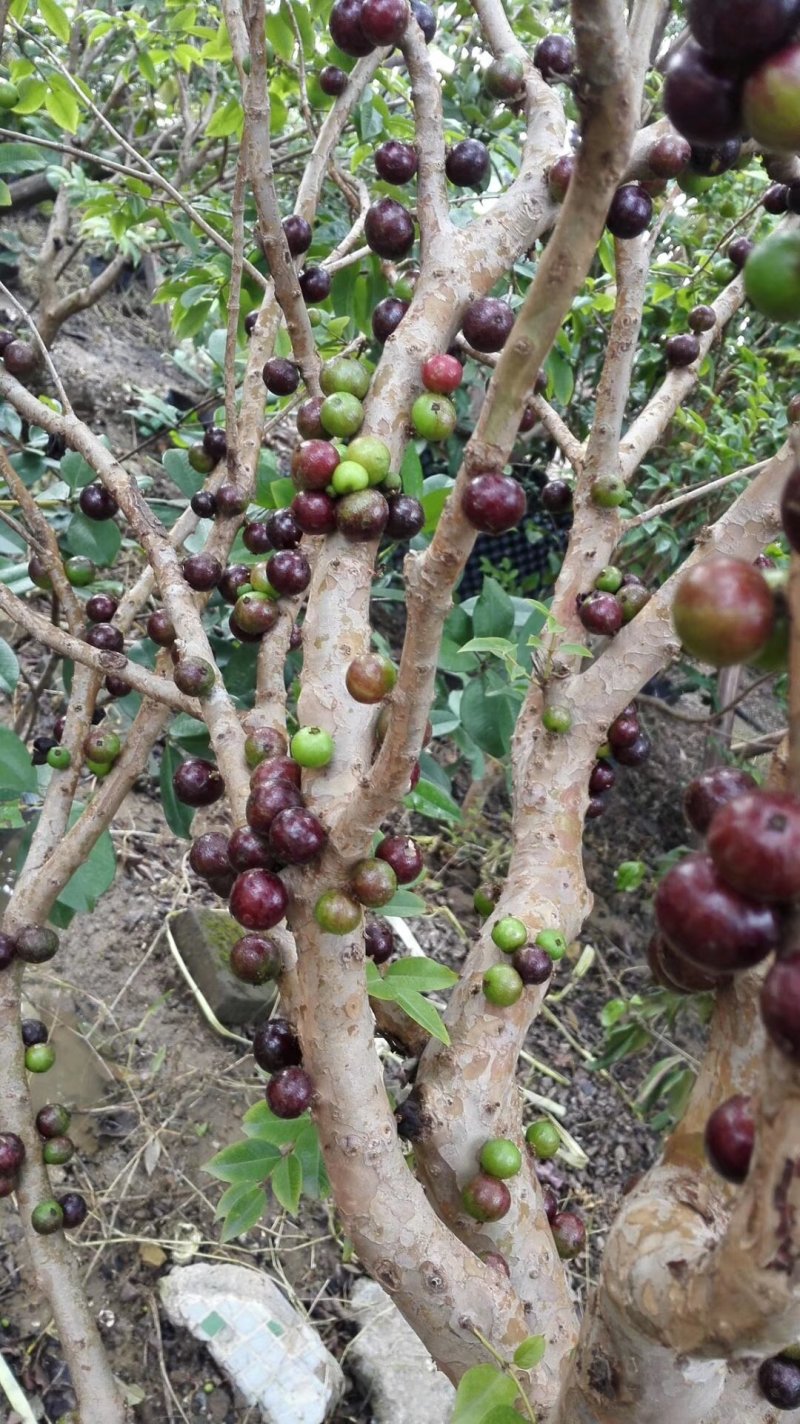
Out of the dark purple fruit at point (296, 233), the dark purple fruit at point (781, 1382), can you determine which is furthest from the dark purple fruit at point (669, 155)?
the dark purple fruit at point (781, 1382)

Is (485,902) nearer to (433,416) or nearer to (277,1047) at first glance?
(277,1047)

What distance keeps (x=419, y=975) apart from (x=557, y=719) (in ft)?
1.66

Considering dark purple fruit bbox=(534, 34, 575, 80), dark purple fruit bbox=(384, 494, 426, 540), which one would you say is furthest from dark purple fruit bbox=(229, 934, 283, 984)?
dark purple fruit bbox=(534, 34, 575, 80)

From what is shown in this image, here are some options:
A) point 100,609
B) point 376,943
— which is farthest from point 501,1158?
point 100,609

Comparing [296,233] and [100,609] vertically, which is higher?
[296,233]

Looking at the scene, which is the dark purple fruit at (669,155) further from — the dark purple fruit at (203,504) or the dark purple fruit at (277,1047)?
the dark purple fruit at (277,1047)

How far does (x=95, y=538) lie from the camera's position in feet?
7.11

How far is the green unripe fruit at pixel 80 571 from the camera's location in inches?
87.8

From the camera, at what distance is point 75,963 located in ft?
9.95

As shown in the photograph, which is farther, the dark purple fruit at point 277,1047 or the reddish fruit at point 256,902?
the dark purple fruit at point 277,1047

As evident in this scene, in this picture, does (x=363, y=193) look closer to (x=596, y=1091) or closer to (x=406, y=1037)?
(x=406, y=1037)

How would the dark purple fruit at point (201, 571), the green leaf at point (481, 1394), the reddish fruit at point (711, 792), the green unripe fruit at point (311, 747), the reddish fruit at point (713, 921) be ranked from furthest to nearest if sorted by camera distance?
the dark purple fruit at point (201, 571), the green unripe fruit at point (311, 747), the green leaf at point (481, 1394), the reddish fruit at point (711, 792), the reddish fruit at point (713, 921)

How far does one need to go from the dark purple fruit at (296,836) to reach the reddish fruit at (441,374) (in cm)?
66

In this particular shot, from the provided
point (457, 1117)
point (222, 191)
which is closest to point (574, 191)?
point (457, 1117)
